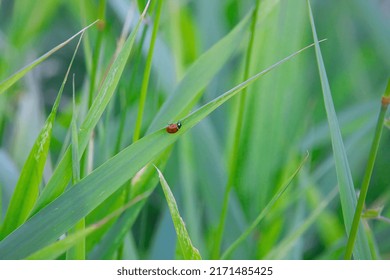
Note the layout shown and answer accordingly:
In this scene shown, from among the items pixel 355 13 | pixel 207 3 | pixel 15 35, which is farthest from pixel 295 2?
pixel 15 35

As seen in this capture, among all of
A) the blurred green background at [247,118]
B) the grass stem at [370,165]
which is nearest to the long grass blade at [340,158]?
the grass stem at [370,165]

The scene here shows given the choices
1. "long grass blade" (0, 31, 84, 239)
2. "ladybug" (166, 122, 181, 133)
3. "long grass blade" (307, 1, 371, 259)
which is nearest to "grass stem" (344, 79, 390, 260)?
"long grass blade" (307, 1, 371, 259)

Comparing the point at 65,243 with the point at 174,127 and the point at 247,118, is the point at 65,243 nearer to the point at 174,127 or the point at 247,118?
the point at 174,127

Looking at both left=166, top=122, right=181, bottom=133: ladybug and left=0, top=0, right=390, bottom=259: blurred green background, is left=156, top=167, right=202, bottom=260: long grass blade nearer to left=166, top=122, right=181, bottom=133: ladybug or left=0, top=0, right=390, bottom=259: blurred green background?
left=166, top=122, right=181, bottom=133: ladybug

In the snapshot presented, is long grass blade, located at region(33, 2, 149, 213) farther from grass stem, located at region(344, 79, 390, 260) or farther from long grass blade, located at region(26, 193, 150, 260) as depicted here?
grass stem, located at region(344, 79, 390, 260)

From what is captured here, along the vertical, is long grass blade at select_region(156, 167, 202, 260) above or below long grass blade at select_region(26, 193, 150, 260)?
below

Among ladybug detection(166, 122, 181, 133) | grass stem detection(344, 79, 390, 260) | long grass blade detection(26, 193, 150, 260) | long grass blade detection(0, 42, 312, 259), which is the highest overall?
ladybug detection(166, 122, 181, 133)

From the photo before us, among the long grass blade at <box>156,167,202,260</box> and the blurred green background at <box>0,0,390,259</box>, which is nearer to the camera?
the long grass blade at <box>156,167,202,260</box>

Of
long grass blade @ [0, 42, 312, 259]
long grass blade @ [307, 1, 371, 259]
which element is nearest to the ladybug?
long grass blade @ [0, 42, 312, 259]

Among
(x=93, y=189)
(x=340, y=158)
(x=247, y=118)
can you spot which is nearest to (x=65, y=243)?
(x=93, y=189)
